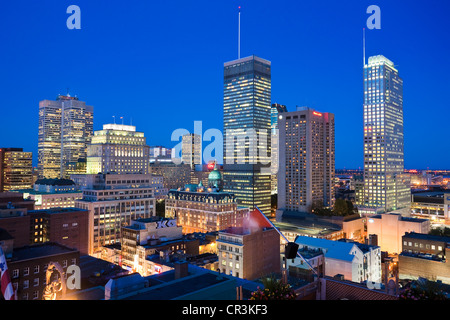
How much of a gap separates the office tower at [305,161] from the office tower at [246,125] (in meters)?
21.1

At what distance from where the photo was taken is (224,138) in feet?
636

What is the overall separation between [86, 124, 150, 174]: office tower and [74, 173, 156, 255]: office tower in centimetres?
4956

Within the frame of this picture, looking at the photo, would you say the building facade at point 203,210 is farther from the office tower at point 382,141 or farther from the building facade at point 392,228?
the office tower at point 382,141

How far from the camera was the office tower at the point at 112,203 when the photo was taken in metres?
91.4

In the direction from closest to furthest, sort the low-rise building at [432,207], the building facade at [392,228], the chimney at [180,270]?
the chimney at [180,270]
the building facade at [392,228]
the low-rise building at [432,207]

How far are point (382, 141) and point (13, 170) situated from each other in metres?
202

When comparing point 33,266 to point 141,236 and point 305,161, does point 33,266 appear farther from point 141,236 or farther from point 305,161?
point 305,161

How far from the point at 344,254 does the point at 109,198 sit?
6665cm

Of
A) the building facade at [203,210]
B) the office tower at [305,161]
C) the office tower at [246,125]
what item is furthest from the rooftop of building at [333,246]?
the office tower at [246,125]

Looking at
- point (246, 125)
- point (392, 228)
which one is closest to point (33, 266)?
point (392, 228)

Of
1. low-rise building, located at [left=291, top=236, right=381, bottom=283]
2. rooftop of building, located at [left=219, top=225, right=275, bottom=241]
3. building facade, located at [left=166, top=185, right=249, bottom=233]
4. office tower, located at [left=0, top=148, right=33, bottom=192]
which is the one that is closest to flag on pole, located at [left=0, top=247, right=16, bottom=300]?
rooftop of building, located at [left=219, top=225, right=275, bottom=241]

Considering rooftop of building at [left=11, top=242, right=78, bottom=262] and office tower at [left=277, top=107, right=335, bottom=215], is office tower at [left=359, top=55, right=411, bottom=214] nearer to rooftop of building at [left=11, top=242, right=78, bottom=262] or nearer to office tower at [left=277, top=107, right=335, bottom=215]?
office tower at [left=277, top=107, right=335, bottom=215]

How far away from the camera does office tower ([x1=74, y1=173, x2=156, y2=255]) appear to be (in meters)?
91.4
